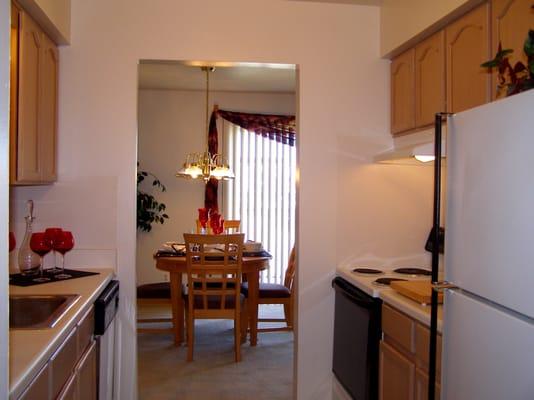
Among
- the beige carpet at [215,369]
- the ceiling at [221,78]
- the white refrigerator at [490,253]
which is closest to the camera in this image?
the white refrigerator at [490,253]

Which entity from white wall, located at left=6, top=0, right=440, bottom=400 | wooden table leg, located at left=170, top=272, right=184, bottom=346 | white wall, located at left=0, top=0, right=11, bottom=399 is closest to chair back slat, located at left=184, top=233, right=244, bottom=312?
wooden table leg, located at left=170, top=272, right=184, bottom=346

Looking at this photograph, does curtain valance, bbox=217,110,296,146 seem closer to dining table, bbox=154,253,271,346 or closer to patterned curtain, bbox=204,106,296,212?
patterned curtain, bbox=204,106,296,212

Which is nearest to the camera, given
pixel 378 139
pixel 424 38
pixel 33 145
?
pixel 33 145

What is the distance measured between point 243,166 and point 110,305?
3489 millimetres

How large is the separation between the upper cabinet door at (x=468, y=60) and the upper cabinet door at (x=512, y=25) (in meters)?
0.05

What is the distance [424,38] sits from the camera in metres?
2.53

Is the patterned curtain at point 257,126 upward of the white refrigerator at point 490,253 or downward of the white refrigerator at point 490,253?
upward

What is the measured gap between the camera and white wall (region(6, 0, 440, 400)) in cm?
271

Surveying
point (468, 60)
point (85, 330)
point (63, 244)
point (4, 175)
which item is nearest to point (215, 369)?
point (63, 244)

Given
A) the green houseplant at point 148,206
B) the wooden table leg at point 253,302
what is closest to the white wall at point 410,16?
the wooden table leg at point 253,302

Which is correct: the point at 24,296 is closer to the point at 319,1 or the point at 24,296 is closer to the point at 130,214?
the point at 130,214

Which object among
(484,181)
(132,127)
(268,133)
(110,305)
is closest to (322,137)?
(132,127)

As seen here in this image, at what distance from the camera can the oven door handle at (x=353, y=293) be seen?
2311mm

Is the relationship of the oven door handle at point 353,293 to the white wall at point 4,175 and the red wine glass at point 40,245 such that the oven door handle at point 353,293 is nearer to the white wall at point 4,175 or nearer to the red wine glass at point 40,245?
the red wine glass at point 40,245
